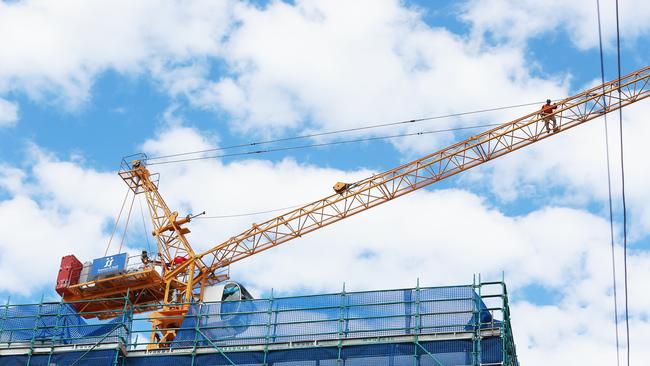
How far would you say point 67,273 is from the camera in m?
84.2

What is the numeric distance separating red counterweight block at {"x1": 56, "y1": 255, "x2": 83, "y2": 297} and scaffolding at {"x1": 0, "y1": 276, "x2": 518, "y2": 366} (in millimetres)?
31546

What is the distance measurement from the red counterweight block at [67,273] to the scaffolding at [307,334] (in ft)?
103

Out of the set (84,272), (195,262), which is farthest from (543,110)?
(84,272)

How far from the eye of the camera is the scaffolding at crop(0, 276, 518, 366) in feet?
148

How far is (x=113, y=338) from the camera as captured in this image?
4928 centimetres

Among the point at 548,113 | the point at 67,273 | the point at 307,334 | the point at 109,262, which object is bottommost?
the point at 307,334

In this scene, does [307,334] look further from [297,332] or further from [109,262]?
[109,262]

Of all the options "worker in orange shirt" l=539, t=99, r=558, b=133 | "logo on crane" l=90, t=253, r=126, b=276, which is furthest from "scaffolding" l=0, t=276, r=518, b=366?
"worker in orange shirt" l=539, t=99, r=558, b=133

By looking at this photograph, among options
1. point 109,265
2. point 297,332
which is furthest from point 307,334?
point 109,265

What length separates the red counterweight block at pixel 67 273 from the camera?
3295 inches

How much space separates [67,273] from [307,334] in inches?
1642

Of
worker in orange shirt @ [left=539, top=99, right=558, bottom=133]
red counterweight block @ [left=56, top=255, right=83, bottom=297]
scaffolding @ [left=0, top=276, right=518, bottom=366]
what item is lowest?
scaffolding @ [left=0, top=276, right=518, bottom=366]

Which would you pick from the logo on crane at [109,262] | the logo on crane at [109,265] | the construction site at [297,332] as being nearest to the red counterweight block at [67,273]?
the logo on crane at [109,265]

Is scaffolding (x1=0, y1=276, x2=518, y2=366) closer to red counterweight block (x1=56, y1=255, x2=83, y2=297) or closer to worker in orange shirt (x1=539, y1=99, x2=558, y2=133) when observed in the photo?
red counterweight block (x1=56, y1=255, x2=83, y2=297)
